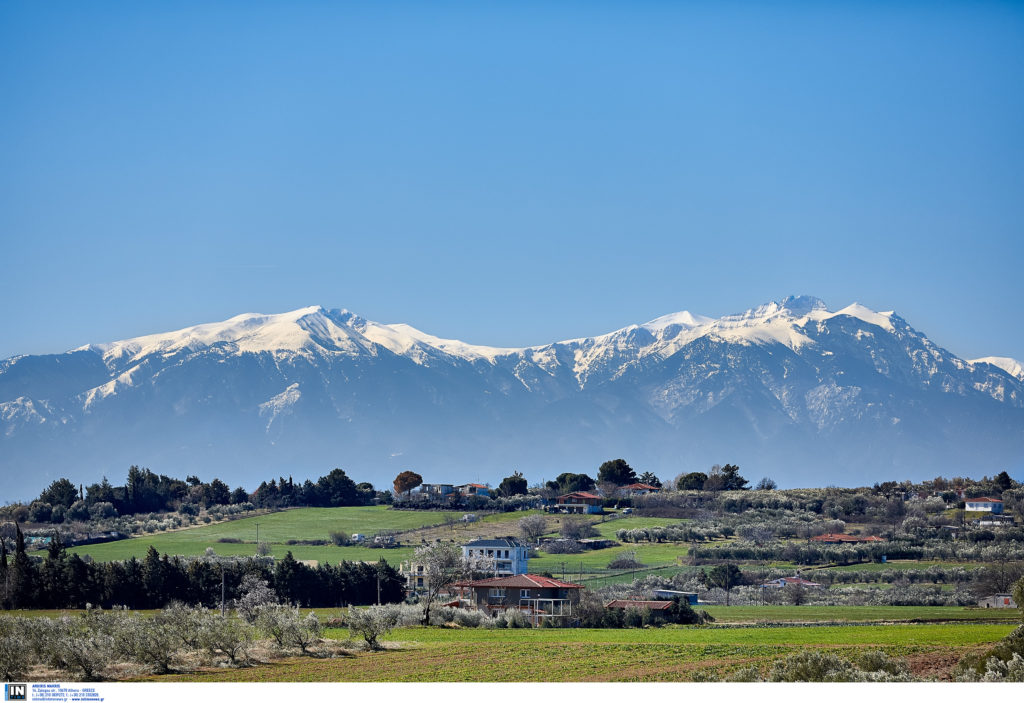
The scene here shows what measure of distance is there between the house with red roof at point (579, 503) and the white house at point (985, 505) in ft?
63.3

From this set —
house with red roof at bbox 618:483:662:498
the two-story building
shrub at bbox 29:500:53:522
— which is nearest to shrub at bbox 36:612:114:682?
shrub at bbox 29:500:53:522

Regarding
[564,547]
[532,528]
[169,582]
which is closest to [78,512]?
[532,528]

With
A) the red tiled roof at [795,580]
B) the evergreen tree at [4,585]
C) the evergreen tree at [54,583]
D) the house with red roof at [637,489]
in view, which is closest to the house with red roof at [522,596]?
the red tiled roof at [795,580]

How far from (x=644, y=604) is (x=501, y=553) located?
14.8 m

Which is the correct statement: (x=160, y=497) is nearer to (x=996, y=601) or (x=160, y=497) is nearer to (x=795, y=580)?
(x=795, y=580)

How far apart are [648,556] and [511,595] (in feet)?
50.4

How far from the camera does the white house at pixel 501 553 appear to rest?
45719 millimetres

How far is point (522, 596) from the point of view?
114ft

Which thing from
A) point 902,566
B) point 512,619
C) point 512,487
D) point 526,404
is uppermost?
point 526,404

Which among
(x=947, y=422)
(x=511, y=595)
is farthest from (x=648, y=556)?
(x=947, y=422)

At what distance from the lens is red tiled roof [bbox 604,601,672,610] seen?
104ft

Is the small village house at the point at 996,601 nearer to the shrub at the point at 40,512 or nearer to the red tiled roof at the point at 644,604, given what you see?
the red tiled roof at the point at 644,604

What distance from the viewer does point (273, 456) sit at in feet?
542
